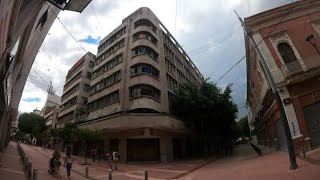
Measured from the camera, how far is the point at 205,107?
32969 mm

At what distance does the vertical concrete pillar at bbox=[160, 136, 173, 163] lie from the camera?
3064cm

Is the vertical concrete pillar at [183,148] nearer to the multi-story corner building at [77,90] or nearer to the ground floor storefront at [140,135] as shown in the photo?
the ground floor storefront at [140,135]

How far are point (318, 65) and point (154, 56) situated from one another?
20.7 meters

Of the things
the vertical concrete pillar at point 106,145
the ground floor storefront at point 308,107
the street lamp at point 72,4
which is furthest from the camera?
the vertical concrete pillar at point 106,145

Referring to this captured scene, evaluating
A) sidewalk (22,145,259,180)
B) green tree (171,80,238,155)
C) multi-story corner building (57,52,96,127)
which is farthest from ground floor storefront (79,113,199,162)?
multi-story corner building (57,52,96,127)

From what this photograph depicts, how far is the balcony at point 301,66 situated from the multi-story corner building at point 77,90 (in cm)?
3375

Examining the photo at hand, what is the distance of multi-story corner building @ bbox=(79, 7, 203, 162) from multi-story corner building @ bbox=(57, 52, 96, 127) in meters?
8.53

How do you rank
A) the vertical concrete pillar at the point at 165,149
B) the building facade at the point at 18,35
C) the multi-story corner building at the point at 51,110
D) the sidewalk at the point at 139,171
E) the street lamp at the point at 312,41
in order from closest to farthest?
1. the building facade at the point at 18,35
2. the sidewalk at the point at 139,171
3. the street lamp at the point at 312,41
4. the vertical concrete pillar at the point at 165,149
5. the multi-story corner building at the point at 51,110

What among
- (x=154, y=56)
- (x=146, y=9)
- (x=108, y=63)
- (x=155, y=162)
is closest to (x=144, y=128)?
(x=155, y=162)

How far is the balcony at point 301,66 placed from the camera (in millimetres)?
20047

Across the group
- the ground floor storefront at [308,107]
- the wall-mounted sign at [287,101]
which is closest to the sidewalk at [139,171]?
the wall-mounted sign at [287,101]

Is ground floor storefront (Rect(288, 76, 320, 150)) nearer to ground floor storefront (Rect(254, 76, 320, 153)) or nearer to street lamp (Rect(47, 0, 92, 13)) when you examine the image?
ground floor storefront (Rect(254, 76, 320, 153))

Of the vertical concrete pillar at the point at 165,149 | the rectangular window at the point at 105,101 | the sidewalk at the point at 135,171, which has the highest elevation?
the rectangular window at the point at 105,101

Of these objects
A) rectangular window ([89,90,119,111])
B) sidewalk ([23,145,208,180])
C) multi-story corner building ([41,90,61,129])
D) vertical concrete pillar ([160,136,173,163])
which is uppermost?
multi-story corner building ([41,90,61,129])
